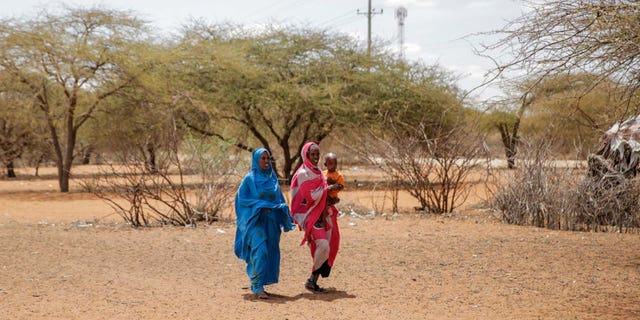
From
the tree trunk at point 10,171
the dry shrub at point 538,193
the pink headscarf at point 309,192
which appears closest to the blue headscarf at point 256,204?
the pink headscarf at point 309,192

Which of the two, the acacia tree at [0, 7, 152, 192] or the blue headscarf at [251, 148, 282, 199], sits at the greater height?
the acacia tree at [0, 7, 152, 192]

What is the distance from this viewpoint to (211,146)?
13.5 meters

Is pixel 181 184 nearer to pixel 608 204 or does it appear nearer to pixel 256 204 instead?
pixel 256 204

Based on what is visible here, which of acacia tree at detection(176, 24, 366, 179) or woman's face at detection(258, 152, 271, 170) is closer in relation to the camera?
woman's face at detection(258, 152, 271, 170)

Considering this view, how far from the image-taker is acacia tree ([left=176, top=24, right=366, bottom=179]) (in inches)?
970

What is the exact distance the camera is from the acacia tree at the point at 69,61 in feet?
72.3

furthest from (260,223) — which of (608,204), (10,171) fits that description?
(10,171)

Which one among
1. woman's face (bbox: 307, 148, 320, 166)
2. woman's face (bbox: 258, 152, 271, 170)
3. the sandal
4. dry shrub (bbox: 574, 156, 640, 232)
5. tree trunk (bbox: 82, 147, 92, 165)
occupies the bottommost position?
A: the sandal

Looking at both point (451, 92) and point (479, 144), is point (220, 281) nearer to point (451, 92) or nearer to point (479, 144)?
point (479, 144)

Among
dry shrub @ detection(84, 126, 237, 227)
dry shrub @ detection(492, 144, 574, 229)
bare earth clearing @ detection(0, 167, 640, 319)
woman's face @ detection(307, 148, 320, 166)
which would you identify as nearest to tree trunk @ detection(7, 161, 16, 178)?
dry shrub @ detection(84, 126, 237, 227)

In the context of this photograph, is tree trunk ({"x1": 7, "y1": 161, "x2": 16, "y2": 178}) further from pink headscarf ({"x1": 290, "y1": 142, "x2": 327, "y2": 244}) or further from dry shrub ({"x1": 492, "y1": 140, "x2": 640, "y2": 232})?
pink headscarf ({"x1": 290, "y1": 142, "x2": 327, "y2": 244})

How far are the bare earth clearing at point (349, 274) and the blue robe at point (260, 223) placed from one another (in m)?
0.27

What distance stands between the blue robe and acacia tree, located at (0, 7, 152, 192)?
1663 cm

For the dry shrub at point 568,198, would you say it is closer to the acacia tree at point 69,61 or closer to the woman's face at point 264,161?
the woman's face at point 264,161
